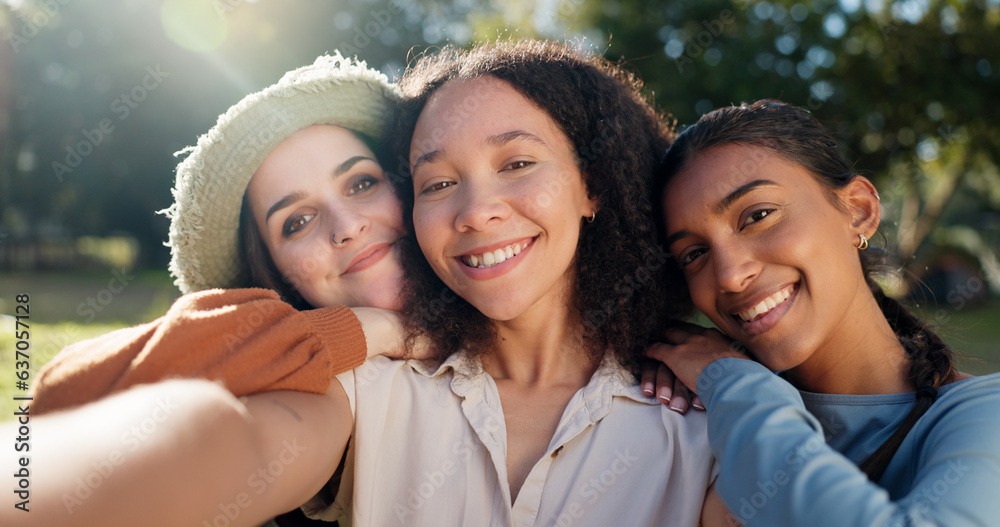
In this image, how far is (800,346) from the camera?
2.08m

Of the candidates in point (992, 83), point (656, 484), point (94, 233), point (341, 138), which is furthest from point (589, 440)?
point (94, 233)

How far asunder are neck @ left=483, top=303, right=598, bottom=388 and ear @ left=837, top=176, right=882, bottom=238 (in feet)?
3.49

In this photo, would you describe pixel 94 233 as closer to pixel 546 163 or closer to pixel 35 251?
pixel 35 251

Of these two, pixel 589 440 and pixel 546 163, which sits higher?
pixel 546 163

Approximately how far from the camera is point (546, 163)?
86.2 inches

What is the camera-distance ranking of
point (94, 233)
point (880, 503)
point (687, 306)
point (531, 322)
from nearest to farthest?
point (880, 503)
point (531, 322)
point (687, 306)
point (94, 233)

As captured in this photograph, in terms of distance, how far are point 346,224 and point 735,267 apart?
1385 mm

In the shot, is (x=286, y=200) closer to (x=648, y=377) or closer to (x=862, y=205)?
(x=648, y=377)

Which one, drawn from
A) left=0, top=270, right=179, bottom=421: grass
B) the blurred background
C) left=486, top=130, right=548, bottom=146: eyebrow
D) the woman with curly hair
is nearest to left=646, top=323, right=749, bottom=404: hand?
the woman with curly hair

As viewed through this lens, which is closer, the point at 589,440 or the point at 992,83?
the point at 589,440

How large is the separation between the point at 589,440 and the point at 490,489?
35 cm

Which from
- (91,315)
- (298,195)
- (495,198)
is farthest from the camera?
(91,315)

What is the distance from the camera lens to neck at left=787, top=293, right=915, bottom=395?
2.12 m

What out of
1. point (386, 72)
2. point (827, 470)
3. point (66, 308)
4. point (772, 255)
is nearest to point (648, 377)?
point (772, 255)
